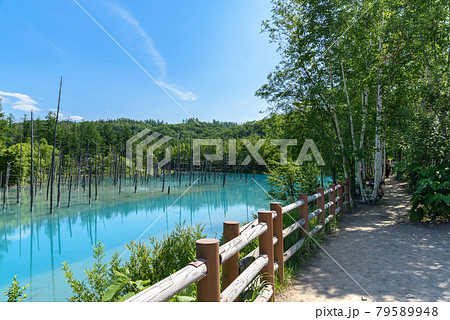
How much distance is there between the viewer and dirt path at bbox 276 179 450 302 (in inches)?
142

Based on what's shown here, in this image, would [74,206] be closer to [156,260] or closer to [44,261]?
[44,261]

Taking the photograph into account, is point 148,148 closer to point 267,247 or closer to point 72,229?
point 72,229

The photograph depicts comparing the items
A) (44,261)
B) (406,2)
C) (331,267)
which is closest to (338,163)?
(406,2)

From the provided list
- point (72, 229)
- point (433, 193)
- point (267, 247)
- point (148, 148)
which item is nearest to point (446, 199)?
point (433, 193)

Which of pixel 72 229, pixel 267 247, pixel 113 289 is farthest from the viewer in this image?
pixel 72 229

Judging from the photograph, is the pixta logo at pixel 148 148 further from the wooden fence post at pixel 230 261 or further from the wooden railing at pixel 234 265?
the wooden fence post at pixel 230 261

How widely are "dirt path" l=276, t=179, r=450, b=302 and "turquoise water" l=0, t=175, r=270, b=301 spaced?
4.03 metres

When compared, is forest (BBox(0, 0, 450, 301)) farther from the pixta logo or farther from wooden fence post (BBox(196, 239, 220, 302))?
the pixta logo

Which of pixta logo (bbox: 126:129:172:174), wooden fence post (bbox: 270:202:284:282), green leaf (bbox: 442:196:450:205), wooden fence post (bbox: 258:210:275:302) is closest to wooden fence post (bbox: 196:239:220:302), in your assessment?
wooden fence post (bbox: 258:210:275:302)

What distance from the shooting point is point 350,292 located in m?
3.66

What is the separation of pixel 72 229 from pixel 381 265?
2391cm

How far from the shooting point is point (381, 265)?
15.1ft
